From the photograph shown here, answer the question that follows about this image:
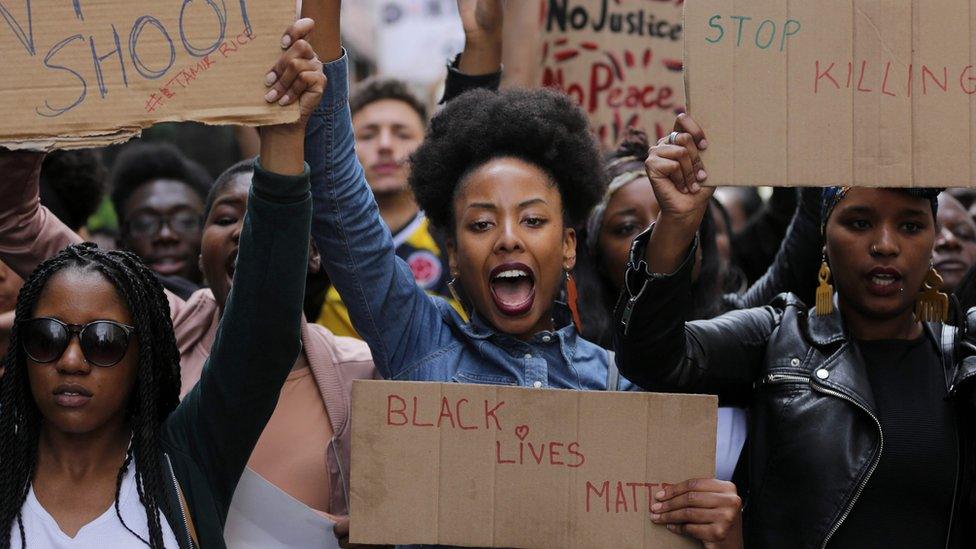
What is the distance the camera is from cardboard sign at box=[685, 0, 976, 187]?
2.71m

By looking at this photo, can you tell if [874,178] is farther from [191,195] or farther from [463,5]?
[191,195]

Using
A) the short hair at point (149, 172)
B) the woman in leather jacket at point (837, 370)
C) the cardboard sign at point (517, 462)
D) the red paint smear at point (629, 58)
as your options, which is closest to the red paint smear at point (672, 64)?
the red paint smear at point (629, 58)

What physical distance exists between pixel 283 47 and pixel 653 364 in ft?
3.40

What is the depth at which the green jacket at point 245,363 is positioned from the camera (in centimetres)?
269

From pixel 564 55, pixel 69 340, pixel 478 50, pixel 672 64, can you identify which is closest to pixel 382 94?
pixel 564 55

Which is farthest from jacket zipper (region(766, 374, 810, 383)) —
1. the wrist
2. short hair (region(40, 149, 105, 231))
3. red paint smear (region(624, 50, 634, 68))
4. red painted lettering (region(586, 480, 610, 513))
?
short hair (region(40, 149, 105, 231))

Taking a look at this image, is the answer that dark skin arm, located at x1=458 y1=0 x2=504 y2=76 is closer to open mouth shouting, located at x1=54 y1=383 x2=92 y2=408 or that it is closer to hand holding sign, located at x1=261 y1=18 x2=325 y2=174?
hand holding sign, located at x1=261 y1=18 x2=325 y2=174

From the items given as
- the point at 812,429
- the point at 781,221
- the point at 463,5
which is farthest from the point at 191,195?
the point at 812,429

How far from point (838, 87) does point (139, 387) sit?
5.33 feet

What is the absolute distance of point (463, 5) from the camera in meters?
3.77

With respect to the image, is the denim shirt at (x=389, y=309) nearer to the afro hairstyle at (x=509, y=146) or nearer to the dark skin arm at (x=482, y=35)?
the afro hairstyle at (x=509, y=146)

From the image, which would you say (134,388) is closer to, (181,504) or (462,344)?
(181,504)

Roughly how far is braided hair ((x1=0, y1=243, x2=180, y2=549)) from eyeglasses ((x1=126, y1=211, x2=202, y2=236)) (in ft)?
7.36

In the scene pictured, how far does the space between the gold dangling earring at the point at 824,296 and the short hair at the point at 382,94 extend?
3051mm
